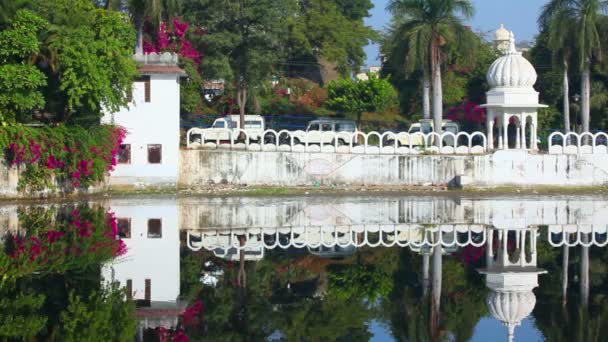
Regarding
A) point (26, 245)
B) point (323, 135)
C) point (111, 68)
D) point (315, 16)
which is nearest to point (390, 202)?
point (323, 135)

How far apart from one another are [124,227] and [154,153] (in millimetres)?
13205

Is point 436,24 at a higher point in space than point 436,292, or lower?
higher

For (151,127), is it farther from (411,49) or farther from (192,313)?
(192,313)

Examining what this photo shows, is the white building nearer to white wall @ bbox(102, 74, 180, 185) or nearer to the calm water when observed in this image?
white wall @ bbox(102, 74, 180, 185)

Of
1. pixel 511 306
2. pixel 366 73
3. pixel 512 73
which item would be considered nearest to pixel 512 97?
pixel 512 73

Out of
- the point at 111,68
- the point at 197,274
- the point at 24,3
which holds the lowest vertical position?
the point at 197,274

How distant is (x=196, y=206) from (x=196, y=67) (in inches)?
674

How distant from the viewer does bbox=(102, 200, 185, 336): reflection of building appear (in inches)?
722

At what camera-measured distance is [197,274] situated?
2223cm

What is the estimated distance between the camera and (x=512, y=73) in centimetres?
4606

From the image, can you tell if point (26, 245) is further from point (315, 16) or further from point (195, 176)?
point (315, 16)

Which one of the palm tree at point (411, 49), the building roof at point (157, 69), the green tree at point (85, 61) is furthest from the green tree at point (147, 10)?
the palm tree at point (411, 49)

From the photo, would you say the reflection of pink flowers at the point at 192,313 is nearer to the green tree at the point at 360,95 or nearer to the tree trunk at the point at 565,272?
the tree trunk at the point at 565,272

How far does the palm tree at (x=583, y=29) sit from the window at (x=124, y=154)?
20820mm
